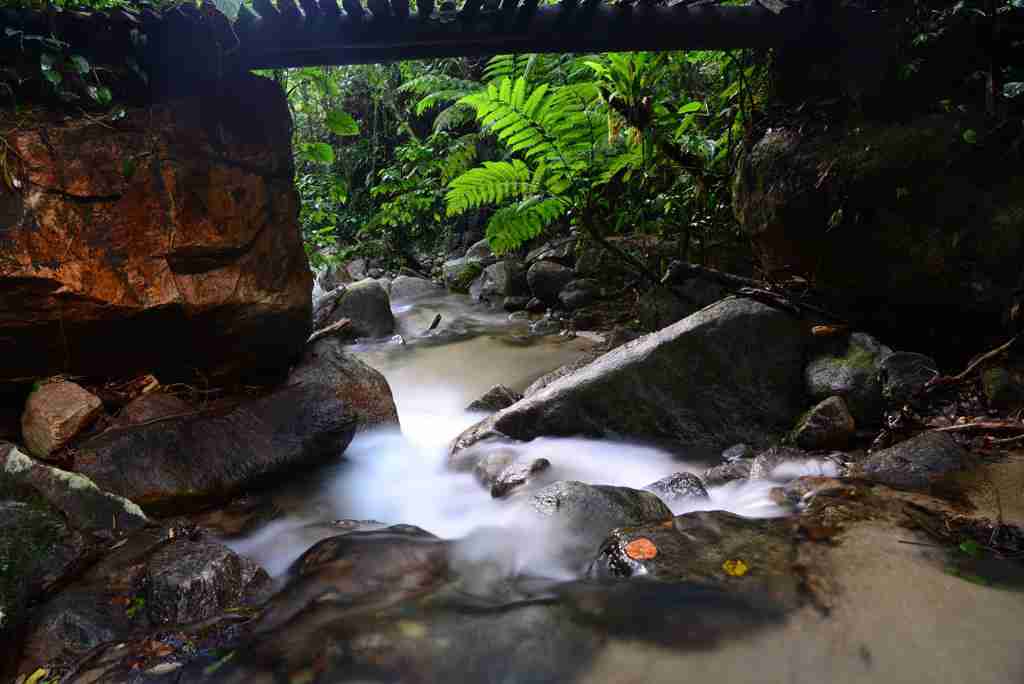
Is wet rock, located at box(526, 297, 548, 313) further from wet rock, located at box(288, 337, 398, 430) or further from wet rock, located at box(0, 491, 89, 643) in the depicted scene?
wet rock, located at box(0, 491, 89, 643)

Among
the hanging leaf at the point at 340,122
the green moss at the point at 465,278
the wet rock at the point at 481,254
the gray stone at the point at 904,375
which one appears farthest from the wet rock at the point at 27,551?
the wet rock at the point at 481,254

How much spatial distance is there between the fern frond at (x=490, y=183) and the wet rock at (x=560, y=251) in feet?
8.59

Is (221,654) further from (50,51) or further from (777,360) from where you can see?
(777,360)

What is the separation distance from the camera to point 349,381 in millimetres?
4301

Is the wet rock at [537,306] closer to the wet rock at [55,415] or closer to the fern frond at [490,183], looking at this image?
the fern frond at [490,183]

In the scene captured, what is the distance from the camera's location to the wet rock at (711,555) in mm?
2271

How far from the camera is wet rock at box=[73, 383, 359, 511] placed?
3.05 m

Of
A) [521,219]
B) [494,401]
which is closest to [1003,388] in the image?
[494,401]

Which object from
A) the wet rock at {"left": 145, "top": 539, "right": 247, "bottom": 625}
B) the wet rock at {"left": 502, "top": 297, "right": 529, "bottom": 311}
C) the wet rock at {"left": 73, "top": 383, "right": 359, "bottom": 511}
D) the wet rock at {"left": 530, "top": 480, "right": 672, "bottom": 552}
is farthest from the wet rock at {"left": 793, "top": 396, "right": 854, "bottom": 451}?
Answer: the wet rock at {"left": 502, "top": 297, "right": 529, "bottom": 311}

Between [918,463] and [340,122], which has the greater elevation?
[340,122]

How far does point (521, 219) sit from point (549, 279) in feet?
7.38

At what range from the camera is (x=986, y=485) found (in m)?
2.71

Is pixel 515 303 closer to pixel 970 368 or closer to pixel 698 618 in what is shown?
pixel 970 368

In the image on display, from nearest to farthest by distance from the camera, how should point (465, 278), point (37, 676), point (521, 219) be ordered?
1. point (37, 676)
2. point (521, 219)
3. point (465, 278)
